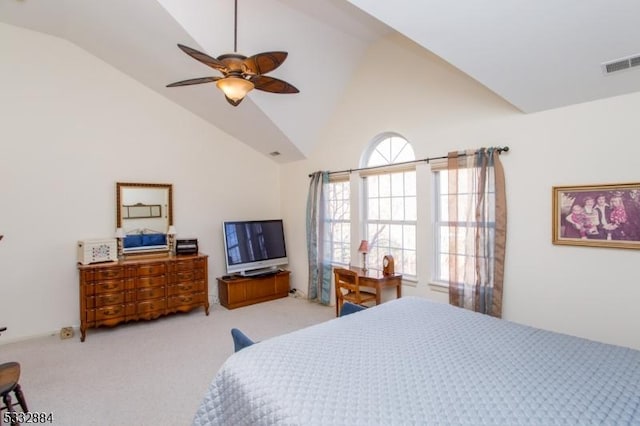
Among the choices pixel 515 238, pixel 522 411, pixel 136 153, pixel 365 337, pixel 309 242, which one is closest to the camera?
pixel 522 411

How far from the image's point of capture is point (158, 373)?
2.95m

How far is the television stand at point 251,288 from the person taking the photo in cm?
490

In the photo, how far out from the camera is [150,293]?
415 centimetres

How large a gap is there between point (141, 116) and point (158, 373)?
3.36m

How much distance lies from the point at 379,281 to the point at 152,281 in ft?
9.22

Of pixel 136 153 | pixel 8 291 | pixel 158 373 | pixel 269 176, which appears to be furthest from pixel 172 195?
pixel 158 373

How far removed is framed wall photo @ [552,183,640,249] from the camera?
8.02 ft

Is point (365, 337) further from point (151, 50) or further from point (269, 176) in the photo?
point (269, 176)

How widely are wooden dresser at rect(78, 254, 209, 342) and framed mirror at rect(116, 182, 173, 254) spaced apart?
209mm

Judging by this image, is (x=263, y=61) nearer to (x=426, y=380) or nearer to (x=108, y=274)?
(x=426, y=380)

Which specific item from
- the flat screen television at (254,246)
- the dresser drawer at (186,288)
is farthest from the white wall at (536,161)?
the dresser drawer at (186,288)

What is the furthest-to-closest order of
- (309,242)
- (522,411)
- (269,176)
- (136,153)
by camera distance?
1. (269,176)
2. (309,242)
3. (136,153)
4. (522,411)

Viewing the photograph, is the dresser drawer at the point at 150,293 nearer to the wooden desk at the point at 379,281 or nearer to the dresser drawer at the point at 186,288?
the dresser drawer at the point at 186,288

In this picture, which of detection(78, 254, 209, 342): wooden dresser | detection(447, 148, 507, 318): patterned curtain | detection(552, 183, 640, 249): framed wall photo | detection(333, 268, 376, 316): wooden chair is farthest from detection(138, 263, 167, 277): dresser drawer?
detection(552, 183, 640, 249): framed wall photo
